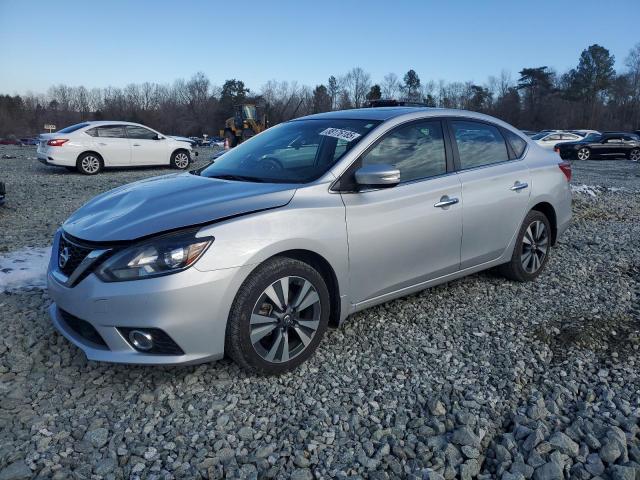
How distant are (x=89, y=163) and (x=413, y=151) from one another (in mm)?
12313

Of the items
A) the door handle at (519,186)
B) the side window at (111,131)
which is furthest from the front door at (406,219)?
the side window at (111,131)

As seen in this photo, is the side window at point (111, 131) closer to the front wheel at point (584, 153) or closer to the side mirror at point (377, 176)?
the side mirror at point (377, 176)

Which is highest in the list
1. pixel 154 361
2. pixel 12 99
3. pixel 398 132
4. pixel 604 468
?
pixel 12 99

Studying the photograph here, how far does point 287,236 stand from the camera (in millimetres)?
2982

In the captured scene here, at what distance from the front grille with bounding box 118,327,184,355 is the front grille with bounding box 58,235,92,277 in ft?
1.71

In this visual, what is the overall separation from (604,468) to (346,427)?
1.23 meters

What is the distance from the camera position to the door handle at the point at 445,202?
3799mm

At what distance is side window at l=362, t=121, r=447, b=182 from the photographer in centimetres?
364

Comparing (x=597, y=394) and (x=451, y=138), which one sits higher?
(x=451, y=138)

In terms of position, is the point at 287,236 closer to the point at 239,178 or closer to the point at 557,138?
the point at 239,178

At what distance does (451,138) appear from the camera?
13.6 feet

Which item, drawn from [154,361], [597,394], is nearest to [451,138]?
[597,394]

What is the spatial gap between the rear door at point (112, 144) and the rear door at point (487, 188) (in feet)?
40.1

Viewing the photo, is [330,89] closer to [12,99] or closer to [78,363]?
[12,99]
